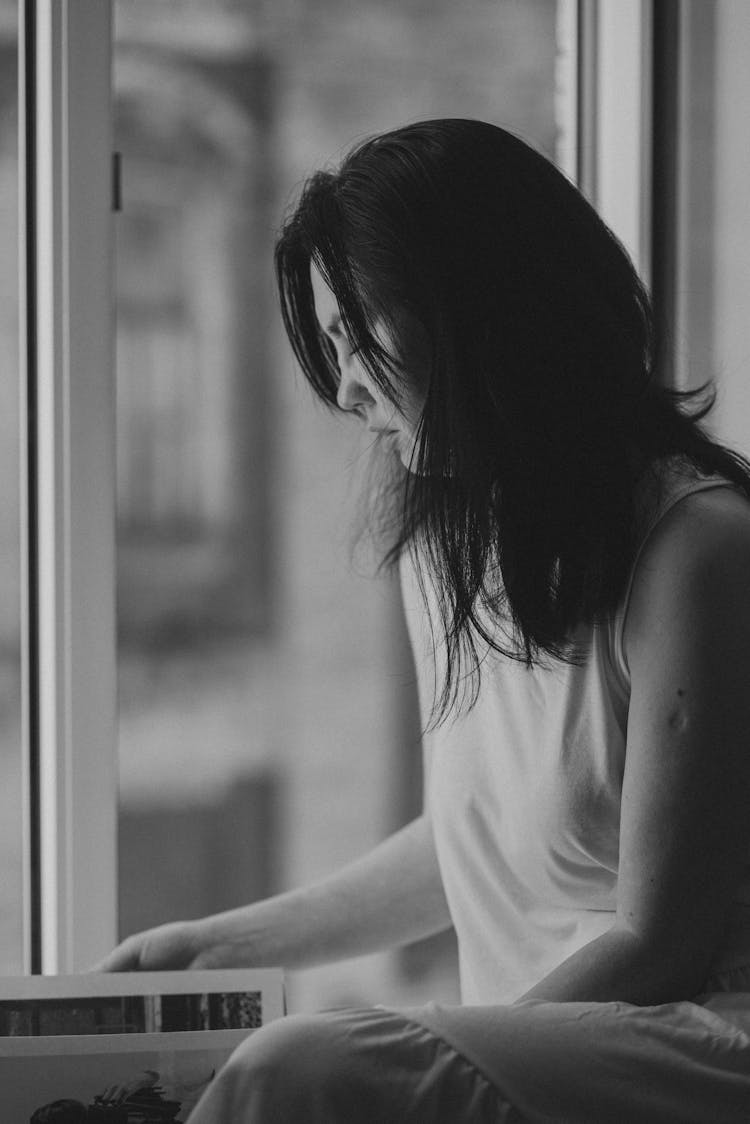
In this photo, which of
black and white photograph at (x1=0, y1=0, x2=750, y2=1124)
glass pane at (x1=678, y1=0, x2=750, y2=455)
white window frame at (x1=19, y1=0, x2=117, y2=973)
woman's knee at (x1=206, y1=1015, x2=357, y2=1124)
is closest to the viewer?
woman's knee at (x1=206, y1=1015, x2=357, y2=1124)

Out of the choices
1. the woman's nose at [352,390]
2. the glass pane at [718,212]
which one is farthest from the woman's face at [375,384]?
the glass pane at [718,212]

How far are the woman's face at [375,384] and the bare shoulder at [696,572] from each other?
19cm

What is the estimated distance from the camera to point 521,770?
0.88 meters

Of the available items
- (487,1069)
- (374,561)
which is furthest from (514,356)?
(374,561)

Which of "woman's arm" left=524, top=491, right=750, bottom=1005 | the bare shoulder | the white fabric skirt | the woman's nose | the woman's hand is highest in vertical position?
the woman's nose

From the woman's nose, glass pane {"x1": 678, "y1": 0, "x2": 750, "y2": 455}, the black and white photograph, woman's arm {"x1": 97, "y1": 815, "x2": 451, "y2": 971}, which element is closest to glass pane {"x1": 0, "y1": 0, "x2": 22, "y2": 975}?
the black and white photograph

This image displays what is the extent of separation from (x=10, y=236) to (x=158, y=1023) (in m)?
0.76

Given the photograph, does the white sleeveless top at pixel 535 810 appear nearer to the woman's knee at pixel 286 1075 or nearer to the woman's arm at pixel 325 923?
the woman's arm at pixel 325 923

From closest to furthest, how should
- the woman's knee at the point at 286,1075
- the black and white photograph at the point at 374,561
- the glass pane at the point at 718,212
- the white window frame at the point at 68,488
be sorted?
the woman's knee at the point at 286,1075 < the black and white photograph at the point at 374,561 < the white window frame at the point at 68,488 < the glass pane at the point at 718,212

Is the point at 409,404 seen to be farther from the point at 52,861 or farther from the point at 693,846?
the point at 52,861

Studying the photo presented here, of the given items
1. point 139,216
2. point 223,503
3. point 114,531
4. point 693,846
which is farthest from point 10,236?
point 693,846

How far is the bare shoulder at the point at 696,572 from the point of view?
0.72 meters

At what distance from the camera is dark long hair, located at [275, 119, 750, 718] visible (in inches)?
31.2

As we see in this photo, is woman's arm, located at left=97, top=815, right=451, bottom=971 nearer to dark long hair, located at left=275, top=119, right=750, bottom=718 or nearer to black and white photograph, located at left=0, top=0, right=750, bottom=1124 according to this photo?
black and white photograph, located at left=0, top=0, right=750, bottom=1124
